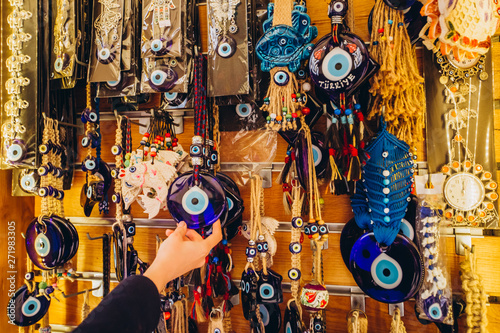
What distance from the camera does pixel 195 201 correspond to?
3.00 feet

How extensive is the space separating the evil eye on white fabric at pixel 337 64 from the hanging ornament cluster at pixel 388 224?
21cm

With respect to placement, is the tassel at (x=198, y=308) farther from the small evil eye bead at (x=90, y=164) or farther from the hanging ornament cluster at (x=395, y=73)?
the hanging ornament cluster at (x=395, y=73)

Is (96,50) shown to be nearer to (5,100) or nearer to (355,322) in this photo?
(5,100)

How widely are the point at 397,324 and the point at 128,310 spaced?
765mm

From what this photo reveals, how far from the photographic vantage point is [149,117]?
3.90ft

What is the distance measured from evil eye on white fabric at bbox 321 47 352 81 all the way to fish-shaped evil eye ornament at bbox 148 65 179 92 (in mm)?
454

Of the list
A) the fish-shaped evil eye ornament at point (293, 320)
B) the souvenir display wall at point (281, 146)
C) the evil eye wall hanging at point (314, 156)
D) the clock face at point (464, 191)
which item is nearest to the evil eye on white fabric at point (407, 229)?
the souvenir display wall at point (281, 146)

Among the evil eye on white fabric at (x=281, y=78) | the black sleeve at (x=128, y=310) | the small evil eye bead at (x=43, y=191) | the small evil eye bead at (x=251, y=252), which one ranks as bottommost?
the black sleeve at (x=128, y=310)

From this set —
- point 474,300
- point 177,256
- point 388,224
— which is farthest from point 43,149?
point 474,300

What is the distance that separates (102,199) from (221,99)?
59cm

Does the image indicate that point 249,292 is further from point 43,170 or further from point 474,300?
point 43,170

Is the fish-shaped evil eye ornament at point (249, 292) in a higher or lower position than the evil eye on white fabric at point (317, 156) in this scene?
lower

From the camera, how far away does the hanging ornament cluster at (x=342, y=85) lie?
813 mm

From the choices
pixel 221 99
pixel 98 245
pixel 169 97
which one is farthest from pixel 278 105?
pixel 98 245
